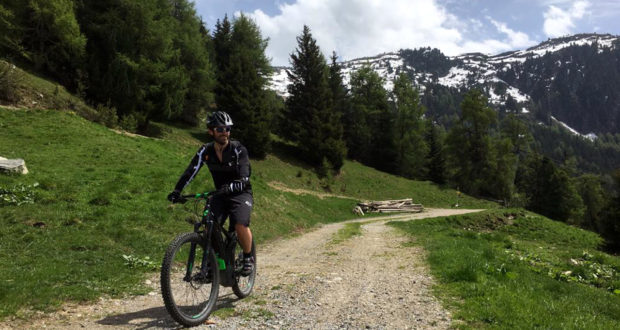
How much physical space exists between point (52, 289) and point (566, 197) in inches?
3443

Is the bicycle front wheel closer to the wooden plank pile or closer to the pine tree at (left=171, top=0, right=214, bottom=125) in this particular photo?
the wooden plank pile

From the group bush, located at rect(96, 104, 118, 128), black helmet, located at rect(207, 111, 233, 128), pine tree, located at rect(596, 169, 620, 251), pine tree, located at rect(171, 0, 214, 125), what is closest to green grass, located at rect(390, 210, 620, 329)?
black helmet, located at rect(207, 111, 233, 128)

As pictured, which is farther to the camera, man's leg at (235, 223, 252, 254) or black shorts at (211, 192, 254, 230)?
man's leg at (235, 223, 252, 254)

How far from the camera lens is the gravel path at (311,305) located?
5.45 m

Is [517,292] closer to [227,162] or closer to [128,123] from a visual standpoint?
[227,162]

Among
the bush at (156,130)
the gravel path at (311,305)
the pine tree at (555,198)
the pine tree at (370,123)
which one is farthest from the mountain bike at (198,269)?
the pine tree at (555,198)

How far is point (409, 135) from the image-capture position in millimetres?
66438

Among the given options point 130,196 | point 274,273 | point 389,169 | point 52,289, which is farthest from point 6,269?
point 389,169

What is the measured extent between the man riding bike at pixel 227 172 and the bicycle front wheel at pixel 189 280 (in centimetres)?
74

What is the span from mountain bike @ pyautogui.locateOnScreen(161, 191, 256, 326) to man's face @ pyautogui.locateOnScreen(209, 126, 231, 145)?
3.57ft

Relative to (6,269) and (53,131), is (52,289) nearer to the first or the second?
(6,269)

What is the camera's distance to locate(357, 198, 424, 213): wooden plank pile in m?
36.2

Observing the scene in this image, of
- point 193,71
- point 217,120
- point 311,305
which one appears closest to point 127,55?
point 193,71

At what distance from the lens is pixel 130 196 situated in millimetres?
14047
